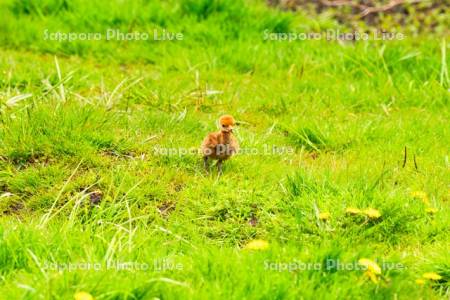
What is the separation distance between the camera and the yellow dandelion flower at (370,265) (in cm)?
401

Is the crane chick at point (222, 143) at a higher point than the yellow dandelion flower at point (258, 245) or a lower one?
higher

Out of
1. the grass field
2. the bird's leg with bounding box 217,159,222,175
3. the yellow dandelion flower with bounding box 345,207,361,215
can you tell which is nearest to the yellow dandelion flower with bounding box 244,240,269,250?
the grass field

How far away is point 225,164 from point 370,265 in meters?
1.75

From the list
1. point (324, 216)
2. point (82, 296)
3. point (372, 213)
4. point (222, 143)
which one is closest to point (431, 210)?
point (372, 213)

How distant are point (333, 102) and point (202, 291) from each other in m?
3.45

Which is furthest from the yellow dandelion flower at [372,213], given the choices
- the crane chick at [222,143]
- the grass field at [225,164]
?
the crane chick at [222,143]

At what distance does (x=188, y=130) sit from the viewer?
6074 millimetres

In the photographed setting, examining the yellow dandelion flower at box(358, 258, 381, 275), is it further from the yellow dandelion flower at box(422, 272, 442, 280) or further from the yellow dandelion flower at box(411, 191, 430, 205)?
the yellow dandelion flower at box(411, 191, 430, 205)

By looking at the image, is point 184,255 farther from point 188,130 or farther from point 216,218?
point 188,130

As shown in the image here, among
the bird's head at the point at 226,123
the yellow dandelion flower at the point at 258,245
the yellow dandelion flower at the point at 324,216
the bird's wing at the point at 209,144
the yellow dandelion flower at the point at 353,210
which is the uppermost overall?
the bird's head at the point at 226,123

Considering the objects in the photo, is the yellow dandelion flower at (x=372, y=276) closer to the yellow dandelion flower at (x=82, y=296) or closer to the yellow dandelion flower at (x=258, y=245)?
the yellow dandelion flower at (x=258, y=245)

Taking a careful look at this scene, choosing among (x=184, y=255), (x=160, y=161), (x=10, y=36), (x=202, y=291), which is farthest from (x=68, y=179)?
(x=10, y=36)

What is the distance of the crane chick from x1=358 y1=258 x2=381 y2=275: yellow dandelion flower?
4.85ft

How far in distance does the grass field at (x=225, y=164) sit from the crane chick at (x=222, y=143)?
16cm
